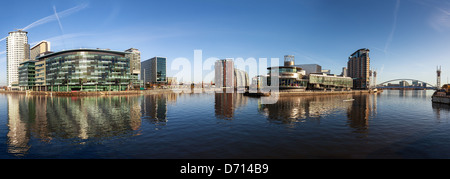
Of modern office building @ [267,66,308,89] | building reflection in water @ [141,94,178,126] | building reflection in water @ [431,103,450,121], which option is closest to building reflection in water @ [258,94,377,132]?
building reflection in water @ [431,103,450,121]

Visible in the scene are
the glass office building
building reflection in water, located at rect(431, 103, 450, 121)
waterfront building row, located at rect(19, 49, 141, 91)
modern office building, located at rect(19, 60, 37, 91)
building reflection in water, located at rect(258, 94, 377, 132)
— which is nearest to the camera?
building reflection in water, located at rect(258, 94, 377, 132)

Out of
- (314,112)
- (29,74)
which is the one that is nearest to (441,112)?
(314,112)

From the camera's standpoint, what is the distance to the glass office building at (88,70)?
5753 inches

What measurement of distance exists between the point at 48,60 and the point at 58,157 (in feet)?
653

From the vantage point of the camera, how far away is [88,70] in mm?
146375

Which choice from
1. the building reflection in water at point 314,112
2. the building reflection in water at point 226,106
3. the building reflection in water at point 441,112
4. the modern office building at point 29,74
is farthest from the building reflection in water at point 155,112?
the modern office building at point 29,74

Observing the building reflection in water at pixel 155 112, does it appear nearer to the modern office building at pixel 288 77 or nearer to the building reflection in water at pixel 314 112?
Result: the building reflection in water at pixel 314 112

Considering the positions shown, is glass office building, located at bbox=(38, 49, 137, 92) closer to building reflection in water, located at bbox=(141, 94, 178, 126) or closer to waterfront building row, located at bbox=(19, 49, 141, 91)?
waterfront building row, located at bbox=(19, 49, 141, 91)

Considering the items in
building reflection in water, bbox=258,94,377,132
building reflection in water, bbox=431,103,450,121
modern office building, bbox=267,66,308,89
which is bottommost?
building reflection in water, bbox=431,103,450,121

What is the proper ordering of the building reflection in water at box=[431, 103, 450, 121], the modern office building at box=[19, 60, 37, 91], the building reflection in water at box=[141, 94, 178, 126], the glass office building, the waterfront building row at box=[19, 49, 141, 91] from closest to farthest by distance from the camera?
the building reflection in water at box=[141, 94, 178, 126]
the building reflection in water at box=[431, 103, 450, 121]
the glass office building
the waterfront building row at box=[19, 49, 141, 91]
the modern office building at box=[19, 60, 37, 91]

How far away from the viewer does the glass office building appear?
479 feet

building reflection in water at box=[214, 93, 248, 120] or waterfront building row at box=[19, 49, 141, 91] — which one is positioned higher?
waterfront building row at box=[19, 49, 141, 91]
